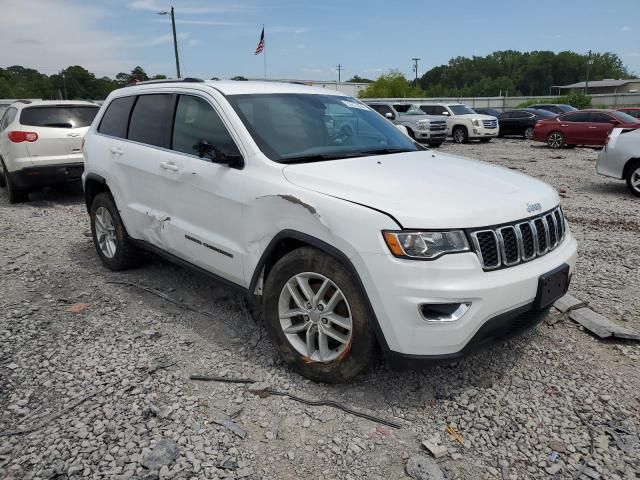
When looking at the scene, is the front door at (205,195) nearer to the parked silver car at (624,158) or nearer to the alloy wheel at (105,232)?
the alloy wheel at (105,232)

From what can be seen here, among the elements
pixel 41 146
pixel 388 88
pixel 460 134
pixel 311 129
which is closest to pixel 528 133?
pixel 460 134

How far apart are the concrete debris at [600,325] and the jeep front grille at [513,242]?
3.61 feet

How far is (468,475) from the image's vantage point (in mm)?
2432

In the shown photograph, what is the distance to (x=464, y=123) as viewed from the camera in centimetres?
2167

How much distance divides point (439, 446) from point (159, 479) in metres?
1.37

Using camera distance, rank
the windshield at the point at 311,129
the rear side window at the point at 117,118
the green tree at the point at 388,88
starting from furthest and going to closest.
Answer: the green tree at the point at 388,88
the rear side window at the point at 117,118
the windshield at the point at 311,129

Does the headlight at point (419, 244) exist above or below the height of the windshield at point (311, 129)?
below

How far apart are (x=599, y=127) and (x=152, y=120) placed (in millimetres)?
17536

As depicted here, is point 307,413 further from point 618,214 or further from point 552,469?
point 618,214

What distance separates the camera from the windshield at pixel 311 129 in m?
3.43

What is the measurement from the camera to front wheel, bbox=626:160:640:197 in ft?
29.7

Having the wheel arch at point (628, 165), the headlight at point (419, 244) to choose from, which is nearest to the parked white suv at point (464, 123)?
the wheel arch at point (628, 165)

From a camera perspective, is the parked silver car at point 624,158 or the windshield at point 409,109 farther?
the windshield at point 409,109

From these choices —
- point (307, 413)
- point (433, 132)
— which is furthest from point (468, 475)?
point (433, 132)
